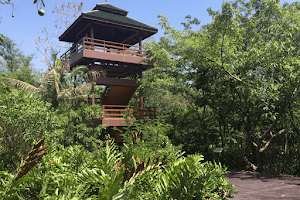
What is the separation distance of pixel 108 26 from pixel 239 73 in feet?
33.2

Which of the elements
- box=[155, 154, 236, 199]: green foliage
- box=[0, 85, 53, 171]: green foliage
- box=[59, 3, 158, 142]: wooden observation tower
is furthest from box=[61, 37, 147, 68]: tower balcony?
box=[155, 154, 236, 199]: green foliage

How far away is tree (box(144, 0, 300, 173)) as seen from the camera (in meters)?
9.98

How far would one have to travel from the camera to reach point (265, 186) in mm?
8742

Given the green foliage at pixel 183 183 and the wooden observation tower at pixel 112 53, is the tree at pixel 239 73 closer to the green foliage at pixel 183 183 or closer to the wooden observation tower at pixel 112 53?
the wooden observation tower at pixel 112 53

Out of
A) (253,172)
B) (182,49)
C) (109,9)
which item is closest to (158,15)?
(182,49)

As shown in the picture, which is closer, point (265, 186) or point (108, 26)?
point (265, 186)

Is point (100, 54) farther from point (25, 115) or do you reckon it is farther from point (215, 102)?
point (25, 115)

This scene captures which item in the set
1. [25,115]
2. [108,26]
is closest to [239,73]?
[25,115]

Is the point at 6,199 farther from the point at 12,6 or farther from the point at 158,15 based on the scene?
the point at 158,15

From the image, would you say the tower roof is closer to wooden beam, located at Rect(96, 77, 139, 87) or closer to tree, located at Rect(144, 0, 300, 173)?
tree, located at Rect(144, 0, 300, 173)

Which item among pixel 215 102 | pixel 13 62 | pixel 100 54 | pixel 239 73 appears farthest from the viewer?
pixel 13 62

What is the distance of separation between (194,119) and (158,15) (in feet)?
21.4

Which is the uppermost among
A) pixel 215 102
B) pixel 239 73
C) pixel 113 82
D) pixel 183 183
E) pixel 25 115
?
pixel 113 82


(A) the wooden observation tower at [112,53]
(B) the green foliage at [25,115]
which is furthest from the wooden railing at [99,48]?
(B) the green foliage at [25,115]
